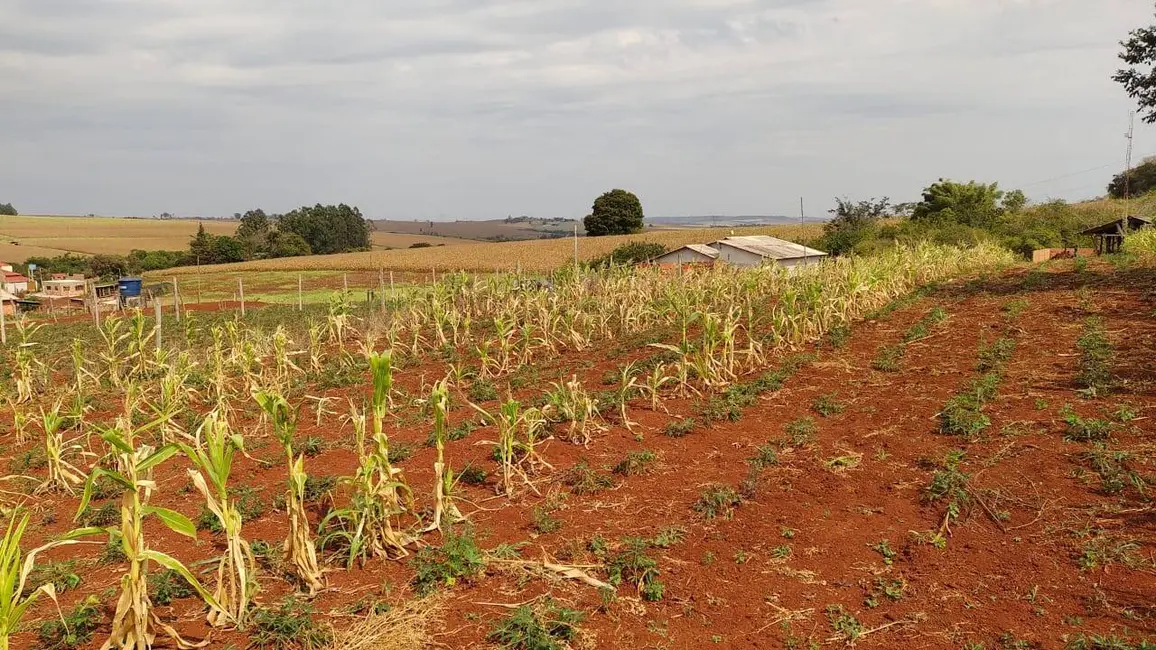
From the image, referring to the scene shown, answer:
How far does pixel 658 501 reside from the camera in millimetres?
5059

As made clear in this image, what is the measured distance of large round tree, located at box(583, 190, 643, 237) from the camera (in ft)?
217

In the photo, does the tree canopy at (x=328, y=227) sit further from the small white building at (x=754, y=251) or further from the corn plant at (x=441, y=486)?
the corn plant at (x=441, y=486)

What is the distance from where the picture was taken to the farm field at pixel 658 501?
3572 mm

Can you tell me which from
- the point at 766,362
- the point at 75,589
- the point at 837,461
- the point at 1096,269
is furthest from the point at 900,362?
the point at 1096,269

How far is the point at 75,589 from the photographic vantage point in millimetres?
4094

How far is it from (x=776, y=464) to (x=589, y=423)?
1.78 meters

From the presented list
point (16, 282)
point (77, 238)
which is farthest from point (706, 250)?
point (77, 238)

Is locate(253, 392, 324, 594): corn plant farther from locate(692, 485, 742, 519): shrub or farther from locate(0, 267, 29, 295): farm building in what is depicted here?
locate(0, 267, 29, 295): farm building

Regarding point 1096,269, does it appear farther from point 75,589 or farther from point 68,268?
point 68,268

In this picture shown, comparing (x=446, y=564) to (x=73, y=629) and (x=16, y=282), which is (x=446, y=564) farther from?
(x=16, y=282)

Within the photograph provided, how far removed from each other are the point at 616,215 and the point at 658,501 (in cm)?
6208

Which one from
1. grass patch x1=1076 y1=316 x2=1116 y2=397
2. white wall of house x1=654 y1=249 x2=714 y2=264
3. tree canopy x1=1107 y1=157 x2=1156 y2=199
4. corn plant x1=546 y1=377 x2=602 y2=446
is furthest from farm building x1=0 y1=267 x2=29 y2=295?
tree canopy x1=1107 y1=157 x2=1156 y2=199

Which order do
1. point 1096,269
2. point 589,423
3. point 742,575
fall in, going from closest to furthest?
point 742,575
point 589,423
point 1096,269

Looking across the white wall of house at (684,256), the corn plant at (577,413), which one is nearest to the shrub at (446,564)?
the corn plant at (577,413)
